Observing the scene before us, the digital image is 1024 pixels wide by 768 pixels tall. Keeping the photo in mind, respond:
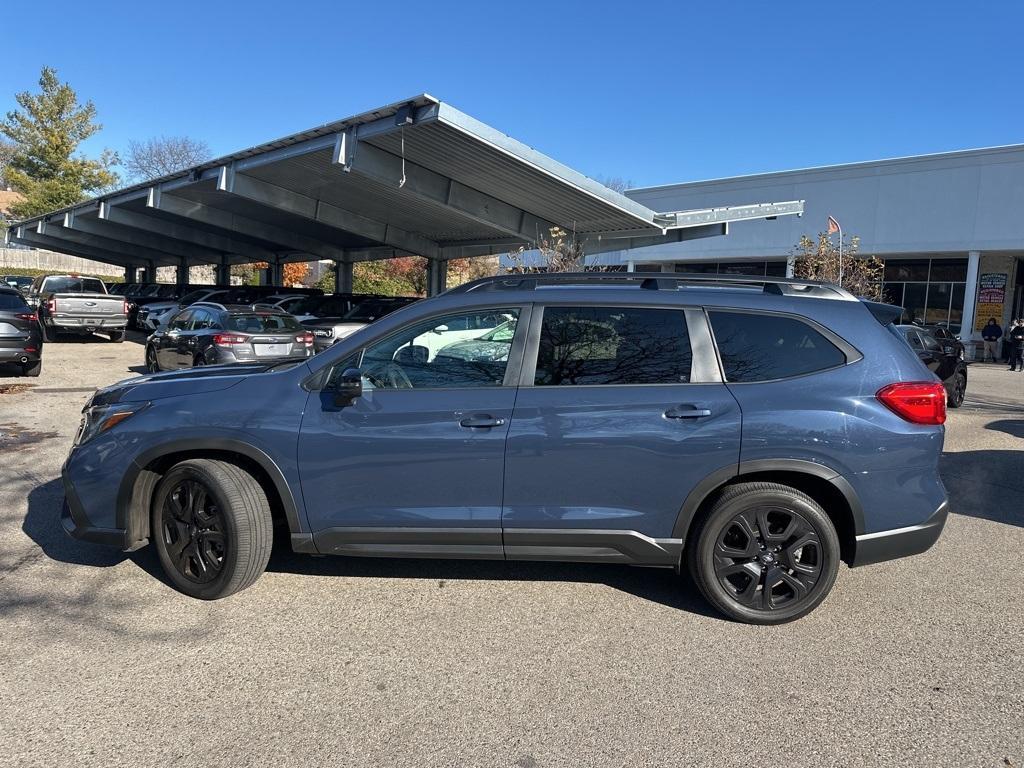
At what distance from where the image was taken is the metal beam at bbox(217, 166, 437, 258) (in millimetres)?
19859

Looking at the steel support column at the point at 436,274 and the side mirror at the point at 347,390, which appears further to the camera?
the steel support column at the point at 436,274

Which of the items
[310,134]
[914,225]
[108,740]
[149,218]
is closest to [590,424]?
[108,740]

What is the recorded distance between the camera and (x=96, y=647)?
Result: 3.45 metres

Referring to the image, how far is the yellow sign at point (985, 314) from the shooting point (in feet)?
84.1

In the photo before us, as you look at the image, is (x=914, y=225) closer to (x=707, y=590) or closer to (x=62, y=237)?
(x=707, y=590)

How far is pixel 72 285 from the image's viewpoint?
783 inches

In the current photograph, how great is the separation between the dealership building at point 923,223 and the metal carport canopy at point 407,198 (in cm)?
878

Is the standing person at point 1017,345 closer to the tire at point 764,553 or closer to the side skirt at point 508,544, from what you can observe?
the tire at point 764,553

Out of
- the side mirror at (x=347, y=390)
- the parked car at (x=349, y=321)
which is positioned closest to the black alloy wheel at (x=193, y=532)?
the side mirror at (x=347, y=390)

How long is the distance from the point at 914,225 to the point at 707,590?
25536 mm

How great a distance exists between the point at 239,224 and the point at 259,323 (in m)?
17.2

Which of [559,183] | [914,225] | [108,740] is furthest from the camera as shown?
[914,225]

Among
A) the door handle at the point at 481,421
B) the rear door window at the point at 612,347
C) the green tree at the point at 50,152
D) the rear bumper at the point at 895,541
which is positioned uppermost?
the green tree at the point at 50,152

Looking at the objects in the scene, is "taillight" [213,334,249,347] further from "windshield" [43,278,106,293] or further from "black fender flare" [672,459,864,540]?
"windshield" [43,278,106,293]
